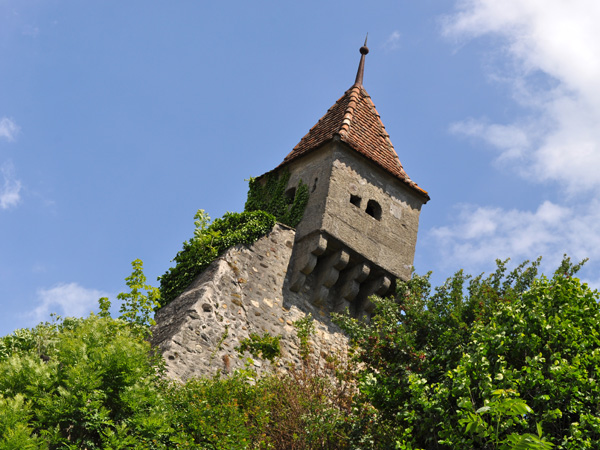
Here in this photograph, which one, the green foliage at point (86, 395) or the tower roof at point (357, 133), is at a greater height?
the tower roof at point (357, 133)

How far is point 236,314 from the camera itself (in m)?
16.4

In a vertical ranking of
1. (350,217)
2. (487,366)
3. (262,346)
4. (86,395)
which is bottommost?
(86,395)

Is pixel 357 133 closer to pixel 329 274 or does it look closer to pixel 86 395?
pixel 329 274

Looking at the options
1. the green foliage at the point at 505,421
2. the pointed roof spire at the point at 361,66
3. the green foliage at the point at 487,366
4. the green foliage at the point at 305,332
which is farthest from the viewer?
the pointed roof spire at the point at 361,66

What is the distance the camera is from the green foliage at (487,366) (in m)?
9.36

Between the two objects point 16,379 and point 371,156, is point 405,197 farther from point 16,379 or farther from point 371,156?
point 16,379

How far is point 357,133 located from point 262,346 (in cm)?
660

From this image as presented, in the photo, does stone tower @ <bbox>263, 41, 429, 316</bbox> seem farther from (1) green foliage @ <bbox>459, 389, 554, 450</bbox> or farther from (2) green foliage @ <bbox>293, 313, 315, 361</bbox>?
(1) green foliage @ <bbox>459, 389, 554, 450</bbox>

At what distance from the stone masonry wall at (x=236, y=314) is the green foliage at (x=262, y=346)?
0.41 ft

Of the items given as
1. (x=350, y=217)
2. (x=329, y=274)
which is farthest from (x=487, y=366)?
(x=350, y=217)

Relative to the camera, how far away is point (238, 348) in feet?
52.2

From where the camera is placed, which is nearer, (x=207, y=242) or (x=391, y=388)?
(x=391, y=388)

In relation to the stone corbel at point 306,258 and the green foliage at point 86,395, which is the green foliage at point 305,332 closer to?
the stone corbel at point 306,258

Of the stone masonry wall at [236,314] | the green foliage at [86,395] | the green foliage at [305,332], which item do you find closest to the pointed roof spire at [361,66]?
the stone masonry wall at [236,314]
